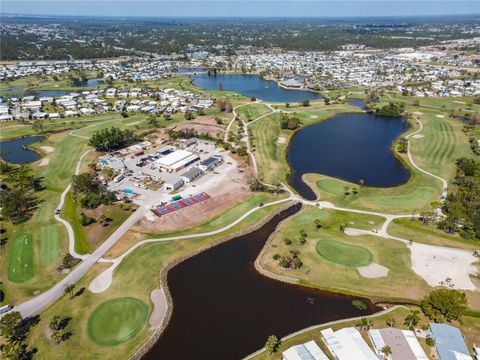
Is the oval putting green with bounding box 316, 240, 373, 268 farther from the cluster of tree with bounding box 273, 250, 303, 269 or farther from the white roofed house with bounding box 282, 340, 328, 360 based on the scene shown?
the white roofed house with bounding box 282, 340, 328, 360

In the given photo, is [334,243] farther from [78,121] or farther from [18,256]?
[78,121]

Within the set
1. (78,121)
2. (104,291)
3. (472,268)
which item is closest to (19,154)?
(78,121)

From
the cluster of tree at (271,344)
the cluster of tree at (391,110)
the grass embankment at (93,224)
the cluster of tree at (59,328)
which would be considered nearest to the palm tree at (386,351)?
the cluster of tree at (271,344)

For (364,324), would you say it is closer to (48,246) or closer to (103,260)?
(103,260)

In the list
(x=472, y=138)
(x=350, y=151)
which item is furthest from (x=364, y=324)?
(x=472, y=138)

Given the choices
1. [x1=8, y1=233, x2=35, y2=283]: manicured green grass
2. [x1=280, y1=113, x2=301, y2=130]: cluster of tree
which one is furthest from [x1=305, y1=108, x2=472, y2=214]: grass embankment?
[x1=8, y1=233, x2=35, y2=283]: manicured green grass

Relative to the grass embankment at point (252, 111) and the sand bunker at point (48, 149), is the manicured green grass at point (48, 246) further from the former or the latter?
the grass embankment at point (252, 111)

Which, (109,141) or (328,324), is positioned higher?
(109,141)
